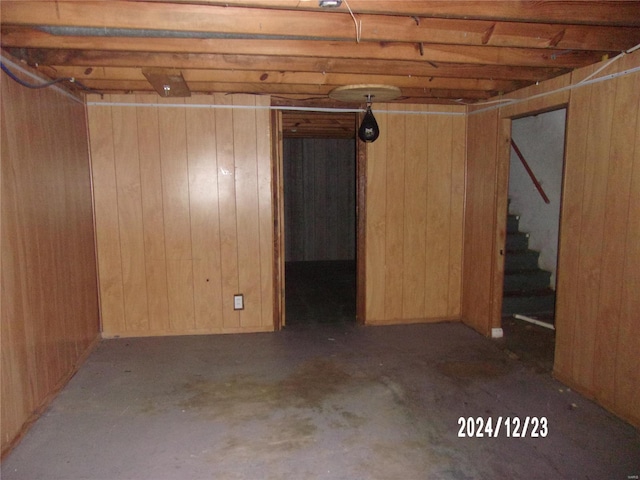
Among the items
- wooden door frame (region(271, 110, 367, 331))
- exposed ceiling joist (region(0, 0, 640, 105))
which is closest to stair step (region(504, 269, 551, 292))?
wooden door frame (region(271, 110, 367, 331))

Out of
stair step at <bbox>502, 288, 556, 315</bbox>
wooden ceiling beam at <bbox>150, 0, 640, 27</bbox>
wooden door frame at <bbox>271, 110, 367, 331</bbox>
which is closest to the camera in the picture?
wooden ceiling beam at <bbox>150, 0, 640, 27</bbox>

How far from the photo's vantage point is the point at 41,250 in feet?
9.01

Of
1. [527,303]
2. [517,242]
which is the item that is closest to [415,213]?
[527,303]

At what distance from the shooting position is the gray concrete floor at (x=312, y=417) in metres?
2.15

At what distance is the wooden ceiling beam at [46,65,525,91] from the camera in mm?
3070

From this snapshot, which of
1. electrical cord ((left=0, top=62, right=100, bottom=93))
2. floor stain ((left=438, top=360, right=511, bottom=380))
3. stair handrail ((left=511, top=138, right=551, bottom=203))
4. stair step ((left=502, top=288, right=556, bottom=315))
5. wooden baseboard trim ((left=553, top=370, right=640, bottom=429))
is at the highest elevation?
electrical cord ((left=0, top=62, right=100, bottom=93))

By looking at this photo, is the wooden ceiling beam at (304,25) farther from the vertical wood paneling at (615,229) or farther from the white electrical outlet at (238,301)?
the white electrical outlet at (238,301)

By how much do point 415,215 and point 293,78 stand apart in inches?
72.1

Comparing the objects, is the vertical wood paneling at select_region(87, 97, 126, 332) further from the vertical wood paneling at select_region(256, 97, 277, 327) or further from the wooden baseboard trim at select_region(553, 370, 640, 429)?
the wooden baseboard trim at select_region(553, 370, 640, 429)

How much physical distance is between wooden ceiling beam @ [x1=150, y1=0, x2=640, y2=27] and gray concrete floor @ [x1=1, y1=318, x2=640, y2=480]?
85.8 inches

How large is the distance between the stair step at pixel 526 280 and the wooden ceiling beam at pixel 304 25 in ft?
9.26

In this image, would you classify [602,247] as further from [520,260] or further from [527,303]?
[520,260]

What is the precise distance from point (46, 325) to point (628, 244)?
3.57 meters

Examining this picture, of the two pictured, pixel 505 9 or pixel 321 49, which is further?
pixel 321 49
